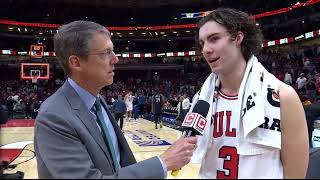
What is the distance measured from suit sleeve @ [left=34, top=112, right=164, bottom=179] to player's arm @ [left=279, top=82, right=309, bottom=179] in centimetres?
61

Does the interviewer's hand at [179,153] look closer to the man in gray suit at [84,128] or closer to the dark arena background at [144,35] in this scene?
the man in gray suit at [84,128]

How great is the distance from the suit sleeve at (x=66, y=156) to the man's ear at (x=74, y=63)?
302 millimetres

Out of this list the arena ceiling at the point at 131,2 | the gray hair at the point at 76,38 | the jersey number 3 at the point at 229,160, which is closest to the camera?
the gray hair at the point at 76,38

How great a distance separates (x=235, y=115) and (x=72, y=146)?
0.80 meters

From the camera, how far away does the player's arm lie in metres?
1.58

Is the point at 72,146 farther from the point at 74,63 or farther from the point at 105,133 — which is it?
the point at 74,63

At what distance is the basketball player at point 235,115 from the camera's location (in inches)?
62.4

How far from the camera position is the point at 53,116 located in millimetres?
1374

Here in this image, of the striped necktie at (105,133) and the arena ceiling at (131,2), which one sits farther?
the arena ceiling at (131,2)

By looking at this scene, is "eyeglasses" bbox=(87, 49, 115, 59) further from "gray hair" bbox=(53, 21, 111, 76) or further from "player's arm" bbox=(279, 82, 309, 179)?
"player's arm" bbox=(279, 82, 309, 179)

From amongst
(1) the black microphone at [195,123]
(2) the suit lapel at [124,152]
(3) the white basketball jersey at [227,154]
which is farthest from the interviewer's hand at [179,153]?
(2) the suit lapel at [124,152]

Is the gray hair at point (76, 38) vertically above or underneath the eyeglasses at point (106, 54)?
above

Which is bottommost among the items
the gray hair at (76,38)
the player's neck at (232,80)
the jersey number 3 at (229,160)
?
the jersey number 3 at (229,160)

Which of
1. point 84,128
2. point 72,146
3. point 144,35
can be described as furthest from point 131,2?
point 72,146
